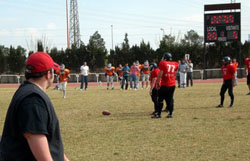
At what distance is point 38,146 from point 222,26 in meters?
32.9

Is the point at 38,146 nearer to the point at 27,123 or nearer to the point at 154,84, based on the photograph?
the point at 27,123

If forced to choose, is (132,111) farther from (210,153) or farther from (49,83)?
(49,83)

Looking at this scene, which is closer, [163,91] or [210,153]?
[210,153]

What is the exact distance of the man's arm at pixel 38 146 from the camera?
2.67 meters

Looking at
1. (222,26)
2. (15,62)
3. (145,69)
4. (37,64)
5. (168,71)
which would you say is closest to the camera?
(37,64)

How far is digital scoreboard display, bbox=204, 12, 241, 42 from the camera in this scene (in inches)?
1320

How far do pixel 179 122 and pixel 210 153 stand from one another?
147 inches

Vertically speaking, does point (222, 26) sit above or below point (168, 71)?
above

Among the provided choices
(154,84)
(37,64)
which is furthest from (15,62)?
(37,64)

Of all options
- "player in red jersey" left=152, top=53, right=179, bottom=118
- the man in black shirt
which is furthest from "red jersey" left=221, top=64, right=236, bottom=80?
the man in black shirt

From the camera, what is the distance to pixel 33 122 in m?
2.65

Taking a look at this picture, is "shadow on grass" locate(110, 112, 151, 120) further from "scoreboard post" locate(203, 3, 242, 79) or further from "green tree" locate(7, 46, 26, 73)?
"green tree" locate(7, 46, 26, 73)

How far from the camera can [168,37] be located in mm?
67125

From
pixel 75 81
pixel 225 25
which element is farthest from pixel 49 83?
pixel 75 81
